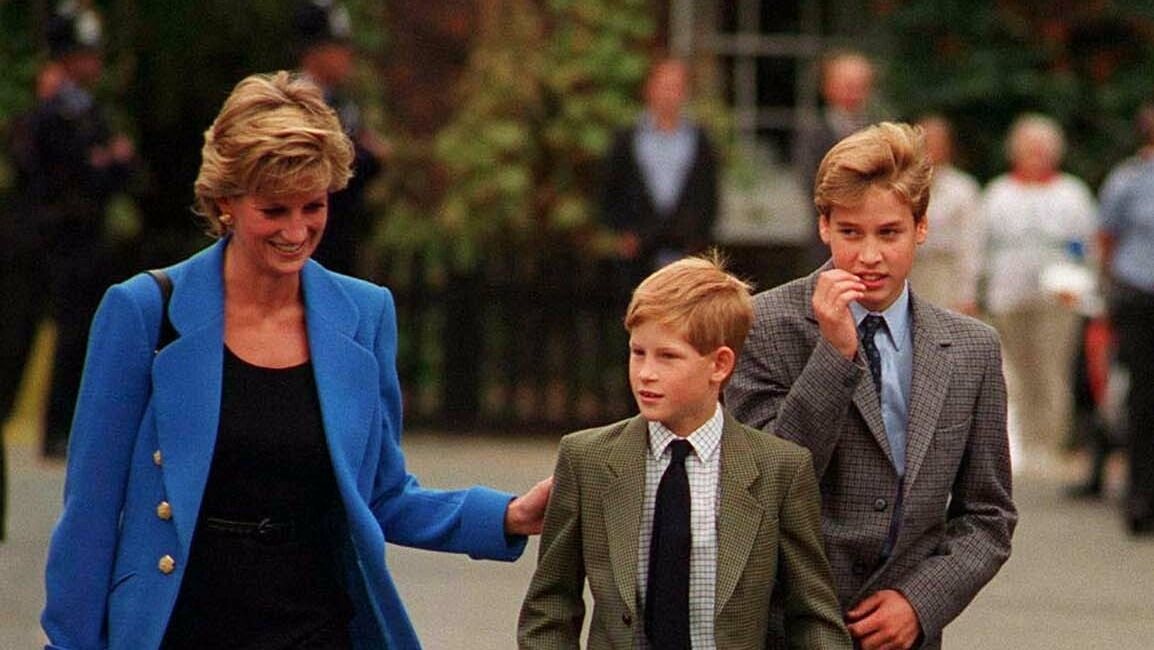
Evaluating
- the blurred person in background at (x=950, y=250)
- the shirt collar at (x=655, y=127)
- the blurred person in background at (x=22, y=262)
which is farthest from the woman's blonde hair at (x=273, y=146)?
the blurred person in background at (x=950, y=250)

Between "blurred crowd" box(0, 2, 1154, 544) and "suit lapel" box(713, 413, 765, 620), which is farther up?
"suit lapel" box(713, 413, 765, 620)

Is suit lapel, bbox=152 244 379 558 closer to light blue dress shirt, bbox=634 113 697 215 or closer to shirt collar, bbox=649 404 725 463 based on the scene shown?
shirt collar, bbox=649 404 725 463

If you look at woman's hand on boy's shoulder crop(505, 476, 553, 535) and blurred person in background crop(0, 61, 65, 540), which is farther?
blurred person in background crop(0, 61, 65, 540)

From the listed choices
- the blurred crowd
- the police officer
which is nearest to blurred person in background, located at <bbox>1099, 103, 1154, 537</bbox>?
the blurred crowd

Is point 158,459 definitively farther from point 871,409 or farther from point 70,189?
point 70,189

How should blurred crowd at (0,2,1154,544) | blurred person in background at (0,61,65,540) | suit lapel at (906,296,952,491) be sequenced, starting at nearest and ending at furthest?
suit lapel at (906,296,952,491), blurred crowd at (0,2,1154,544), blurred person in background at (0,61,65,540)

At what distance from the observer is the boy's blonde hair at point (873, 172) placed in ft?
13.9

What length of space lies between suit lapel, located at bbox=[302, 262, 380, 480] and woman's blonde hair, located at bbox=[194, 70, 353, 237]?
242 millimetres

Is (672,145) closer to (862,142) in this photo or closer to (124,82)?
(124,82)

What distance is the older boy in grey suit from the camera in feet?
14.0

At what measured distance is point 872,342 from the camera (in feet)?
14.5

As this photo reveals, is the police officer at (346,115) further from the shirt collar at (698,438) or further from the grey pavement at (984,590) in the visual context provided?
the shirt collar at (698,438)

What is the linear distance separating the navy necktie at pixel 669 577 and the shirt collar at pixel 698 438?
80mm

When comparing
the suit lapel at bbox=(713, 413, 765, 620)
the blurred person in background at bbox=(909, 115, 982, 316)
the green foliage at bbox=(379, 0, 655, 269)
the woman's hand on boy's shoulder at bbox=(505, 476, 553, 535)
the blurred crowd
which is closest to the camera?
the suit lapel at bbox=(713, 413, 765, 620)
